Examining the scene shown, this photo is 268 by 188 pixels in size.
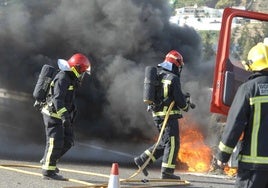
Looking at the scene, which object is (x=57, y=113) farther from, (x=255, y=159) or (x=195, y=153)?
(x=255, y=159)

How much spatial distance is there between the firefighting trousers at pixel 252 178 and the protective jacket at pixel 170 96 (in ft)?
9.99

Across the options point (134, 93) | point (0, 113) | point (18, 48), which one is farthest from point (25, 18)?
point (134, 93)

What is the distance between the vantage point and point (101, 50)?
1216 centimetres

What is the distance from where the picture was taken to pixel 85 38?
40.5 ft

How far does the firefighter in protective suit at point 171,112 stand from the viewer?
7.17 m

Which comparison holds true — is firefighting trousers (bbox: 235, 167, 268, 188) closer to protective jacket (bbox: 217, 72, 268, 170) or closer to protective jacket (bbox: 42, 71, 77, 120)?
protective jacket (bbox: 217, 72, 268, 170)

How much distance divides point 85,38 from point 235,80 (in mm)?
6573

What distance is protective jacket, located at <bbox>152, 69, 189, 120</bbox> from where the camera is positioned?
7.14 m

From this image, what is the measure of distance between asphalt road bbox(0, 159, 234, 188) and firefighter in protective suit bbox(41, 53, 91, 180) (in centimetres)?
27

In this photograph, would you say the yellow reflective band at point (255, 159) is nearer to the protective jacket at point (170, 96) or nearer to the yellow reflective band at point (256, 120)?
the yellow reflective band at point (256, 120)

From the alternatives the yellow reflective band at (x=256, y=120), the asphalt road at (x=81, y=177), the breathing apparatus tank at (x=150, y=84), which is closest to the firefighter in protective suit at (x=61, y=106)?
the asphalt road at (x=81, y=177)

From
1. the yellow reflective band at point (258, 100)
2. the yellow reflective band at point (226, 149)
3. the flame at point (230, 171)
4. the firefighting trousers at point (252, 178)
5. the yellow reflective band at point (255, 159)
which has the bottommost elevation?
the flame at point (230, 171)

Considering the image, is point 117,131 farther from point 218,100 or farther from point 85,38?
point 218,100

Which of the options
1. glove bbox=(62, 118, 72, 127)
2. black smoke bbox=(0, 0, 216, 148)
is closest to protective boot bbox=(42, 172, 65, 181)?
glove bbox=(62, 118, 72, 127)
